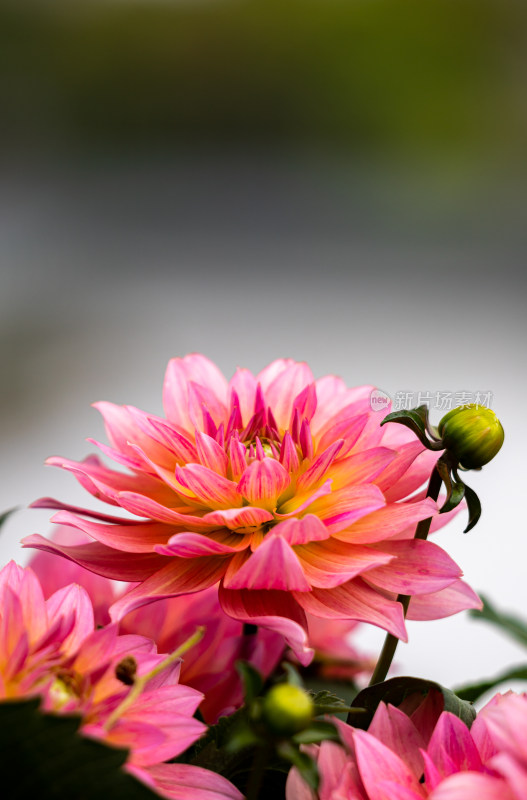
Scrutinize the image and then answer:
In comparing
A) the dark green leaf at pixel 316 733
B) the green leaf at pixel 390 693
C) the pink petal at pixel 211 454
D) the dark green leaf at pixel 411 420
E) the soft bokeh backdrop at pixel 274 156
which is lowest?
the green leaf at pixel 390 693

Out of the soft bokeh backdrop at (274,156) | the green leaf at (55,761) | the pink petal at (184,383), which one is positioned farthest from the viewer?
the soft bokeh backdrop at (274,156)

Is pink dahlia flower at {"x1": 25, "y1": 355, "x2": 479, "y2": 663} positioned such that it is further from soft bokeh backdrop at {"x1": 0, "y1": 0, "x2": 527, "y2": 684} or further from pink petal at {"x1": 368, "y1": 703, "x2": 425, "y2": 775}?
soft bokeh backdrop at {"x1": 0, "y1": 0, "x2": 527, "y2": 684}

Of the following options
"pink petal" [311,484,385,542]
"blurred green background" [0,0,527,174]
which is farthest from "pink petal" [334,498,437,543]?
"blurred green background" [0,0,527,174]

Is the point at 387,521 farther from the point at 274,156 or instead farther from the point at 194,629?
the point at 274,156

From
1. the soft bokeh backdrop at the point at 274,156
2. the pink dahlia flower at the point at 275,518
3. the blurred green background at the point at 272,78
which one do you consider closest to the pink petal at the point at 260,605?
the pink dahlia flower at the point at 275,518

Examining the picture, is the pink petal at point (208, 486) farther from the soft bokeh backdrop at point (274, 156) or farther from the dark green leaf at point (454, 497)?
the soft bokeh backdrop at point (274, 156)

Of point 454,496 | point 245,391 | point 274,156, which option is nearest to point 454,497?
point 454,496
